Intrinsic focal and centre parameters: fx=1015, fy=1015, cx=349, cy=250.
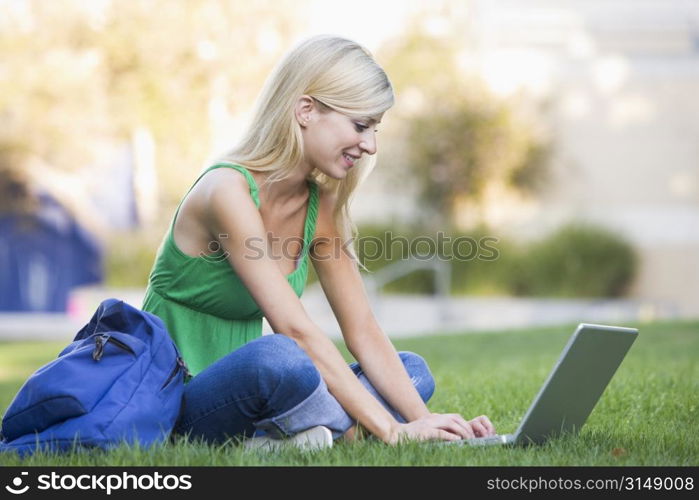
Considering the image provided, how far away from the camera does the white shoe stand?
293cm

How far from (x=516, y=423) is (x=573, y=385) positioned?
0.94 meters

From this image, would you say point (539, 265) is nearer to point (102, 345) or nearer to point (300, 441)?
point (300, 441)

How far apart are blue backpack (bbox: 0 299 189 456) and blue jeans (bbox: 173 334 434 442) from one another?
0.35 feet

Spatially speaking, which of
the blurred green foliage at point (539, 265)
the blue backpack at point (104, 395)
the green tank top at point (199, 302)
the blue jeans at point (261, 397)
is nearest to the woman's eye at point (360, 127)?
the green tank top at point (199, 302)

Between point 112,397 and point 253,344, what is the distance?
417 millimetres

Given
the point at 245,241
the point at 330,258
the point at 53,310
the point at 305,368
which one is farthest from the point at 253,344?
the point at 53,310

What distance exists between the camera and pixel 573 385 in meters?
2.91

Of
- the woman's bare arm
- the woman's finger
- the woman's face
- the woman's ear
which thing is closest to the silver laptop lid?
the woman's finger

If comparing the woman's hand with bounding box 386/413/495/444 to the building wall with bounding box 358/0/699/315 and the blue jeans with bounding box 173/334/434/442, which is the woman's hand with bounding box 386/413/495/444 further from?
the building wall with bounding box 358/0/699/315

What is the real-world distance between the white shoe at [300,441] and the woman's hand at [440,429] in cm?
19

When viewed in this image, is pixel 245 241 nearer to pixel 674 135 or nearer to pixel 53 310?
pixel 674 135

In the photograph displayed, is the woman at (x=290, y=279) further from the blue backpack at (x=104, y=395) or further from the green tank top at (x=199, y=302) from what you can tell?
the blue backpack at (x=104, y=395)

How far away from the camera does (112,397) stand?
2.79 metres

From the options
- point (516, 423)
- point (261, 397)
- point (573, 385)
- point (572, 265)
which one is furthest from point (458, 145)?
point (261, 397)
